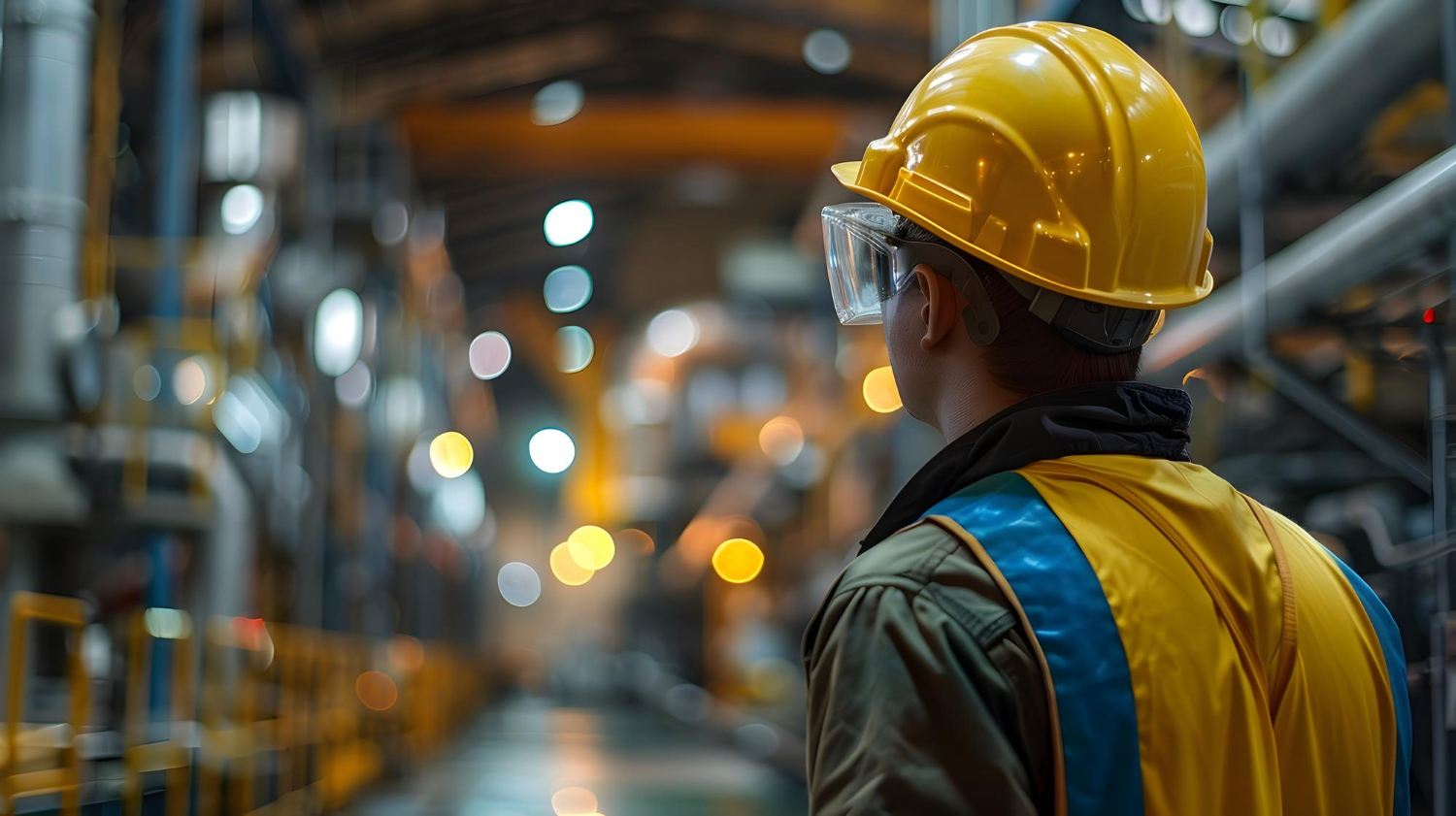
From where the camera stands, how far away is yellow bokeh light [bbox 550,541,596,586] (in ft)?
140

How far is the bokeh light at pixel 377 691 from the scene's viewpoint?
13.7 m

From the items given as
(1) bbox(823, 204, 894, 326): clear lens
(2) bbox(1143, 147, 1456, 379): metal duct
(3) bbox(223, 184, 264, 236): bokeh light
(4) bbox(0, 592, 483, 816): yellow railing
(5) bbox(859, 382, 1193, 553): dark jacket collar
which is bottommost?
(4) bbox(0, 592, 483, 816): yellow railing

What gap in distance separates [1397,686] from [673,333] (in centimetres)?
2699

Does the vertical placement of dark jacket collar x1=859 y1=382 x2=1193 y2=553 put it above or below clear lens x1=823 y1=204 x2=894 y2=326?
below

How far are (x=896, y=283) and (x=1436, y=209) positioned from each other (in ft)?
5.79

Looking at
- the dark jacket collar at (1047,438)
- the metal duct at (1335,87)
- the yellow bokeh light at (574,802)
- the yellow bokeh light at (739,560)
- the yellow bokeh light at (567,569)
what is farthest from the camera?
the yellow bokeh light at (567,569)

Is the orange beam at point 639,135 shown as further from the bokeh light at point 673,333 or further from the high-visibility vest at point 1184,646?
the high-visibility vest at point 1184,646

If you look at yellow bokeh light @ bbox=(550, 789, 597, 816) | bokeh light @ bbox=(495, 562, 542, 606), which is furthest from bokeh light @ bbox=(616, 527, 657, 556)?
yellow bokeh light @ bbox=(550, 789, 597, 816)

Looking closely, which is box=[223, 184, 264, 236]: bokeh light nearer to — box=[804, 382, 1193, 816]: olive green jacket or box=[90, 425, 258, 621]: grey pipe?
box=[90, 425, 258, 621]: grey pipe

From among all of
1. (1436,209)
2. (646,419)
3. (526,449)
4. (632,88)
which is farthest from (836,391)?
(526,449)

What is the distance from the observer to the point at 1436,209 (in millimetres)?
2865

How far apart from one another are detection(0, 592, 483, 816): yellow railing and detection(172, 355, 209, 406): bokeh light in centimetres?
139

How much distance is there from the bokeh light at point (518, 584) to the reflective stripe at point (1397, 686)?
1634 inches

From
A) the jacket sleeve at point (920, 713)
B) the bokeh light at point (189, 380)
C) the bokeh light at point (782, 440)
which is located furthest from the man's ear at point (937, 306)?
the bokeh light at point (782, 440)
